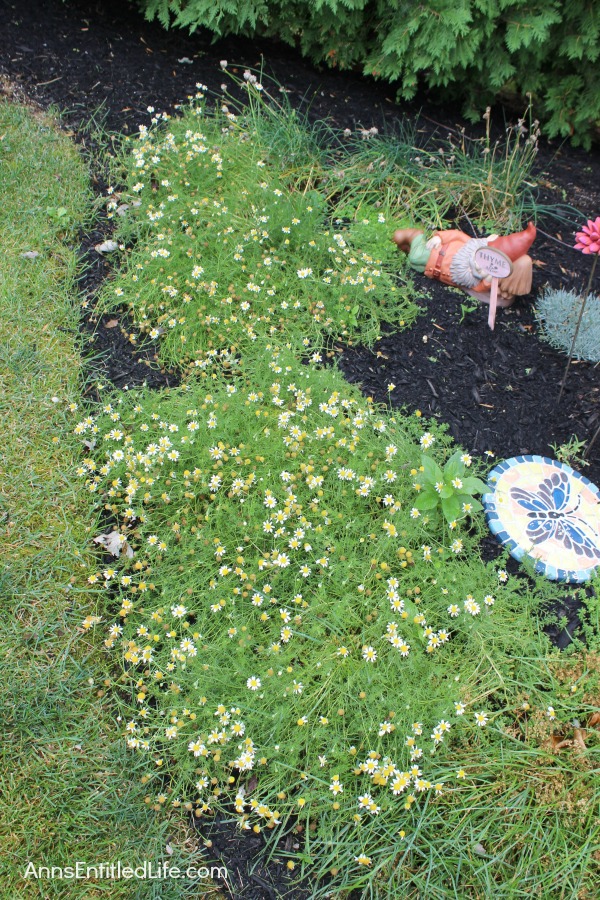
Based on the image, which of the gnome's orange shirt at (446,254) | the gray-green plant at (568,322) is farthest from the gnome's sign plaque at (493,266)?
the gray-green plant at (568,322)

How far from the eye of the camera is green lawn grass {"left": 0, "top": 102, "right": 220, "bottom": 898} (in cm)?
242

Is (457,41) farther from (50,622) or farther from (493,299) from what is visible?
(50,622)

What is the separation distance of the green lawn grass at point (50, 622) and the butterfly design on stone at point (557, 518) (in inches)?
79.0

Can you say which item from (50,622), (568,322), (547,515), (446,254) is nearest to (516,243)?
(446,254)

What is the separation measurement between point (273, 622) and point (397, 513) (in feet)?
2.45

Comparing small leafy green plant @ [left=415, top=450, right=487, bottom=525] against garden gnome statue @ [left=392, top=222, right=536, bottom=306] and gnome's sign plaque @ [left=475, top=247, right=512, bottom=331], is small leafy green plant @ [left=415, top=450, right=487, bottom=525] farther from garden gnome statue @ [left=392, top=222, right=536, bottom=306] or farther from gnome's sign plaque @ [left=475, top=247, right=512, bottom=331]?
garden gnome statue @ [left=392, top=222, right=536, bottom=306]

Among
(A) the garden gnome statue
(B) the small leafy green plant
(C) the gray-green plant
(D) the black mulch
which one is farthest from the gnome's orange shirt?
(B) the small leafy green plant

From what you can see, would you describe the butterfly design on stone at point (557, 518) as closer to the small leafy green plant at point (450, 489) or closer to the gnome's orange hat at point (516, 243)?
the small leafy green plant at point (450, 489)

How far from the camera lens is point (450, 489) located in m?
2.99

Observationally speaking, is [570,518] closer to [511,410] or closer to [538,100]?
[511,410]

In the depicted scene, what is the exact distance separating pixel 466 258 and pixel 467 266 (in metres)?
0.05

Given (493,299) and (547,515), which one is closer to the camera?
(547,515)

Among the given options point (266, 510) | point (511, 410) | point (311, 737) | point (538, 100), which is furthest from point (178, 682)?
point (538, 100)

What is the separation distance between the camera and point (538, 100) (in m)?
5.20
